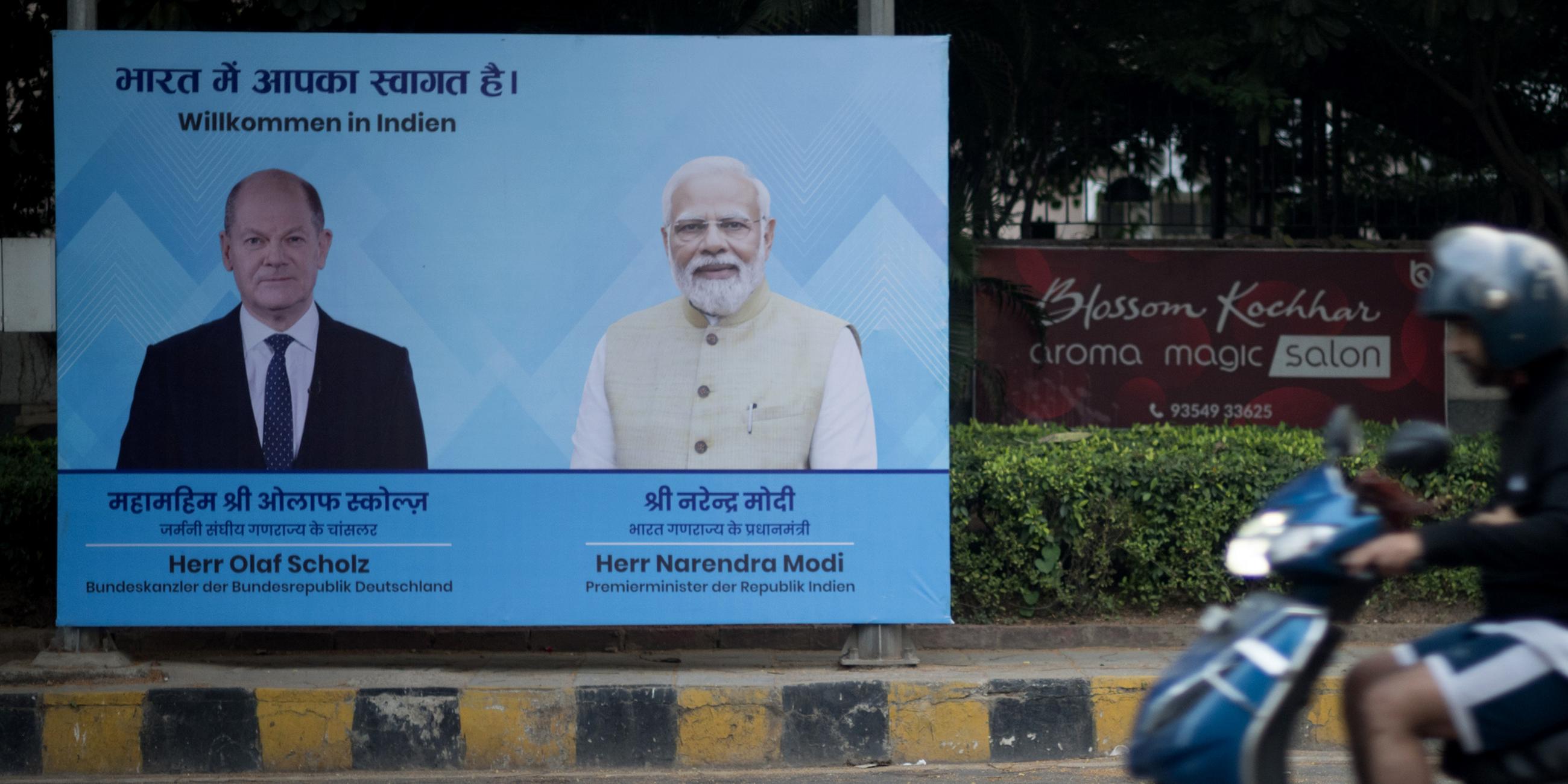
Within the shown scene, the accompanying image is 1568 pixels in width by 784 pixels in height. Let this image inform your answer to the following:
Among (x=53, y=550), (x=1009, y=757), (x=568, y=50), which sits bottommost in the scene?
(x=1009, y=757)

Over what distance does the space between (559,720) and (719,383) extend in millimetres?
1525

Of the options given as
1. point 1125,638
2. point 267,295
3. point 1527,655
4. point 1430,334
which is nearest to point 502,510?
point 267,295

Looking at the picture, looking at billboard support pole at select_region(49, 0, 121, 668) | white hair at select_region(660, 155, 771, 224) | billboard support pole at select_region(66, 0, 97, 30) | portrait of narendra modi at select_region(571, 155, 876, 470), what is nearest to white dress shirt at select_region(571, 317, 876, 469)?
portrait of narendra modi at select_region(571, 155, 876, 470)

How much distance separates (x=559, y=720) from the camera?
552 centimetres

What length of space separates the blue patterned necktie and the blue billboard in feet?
0.04

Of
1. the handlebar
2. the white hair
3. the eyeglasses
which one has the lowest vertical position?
the handlebar

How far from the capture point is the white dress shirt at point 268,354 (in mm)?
5727

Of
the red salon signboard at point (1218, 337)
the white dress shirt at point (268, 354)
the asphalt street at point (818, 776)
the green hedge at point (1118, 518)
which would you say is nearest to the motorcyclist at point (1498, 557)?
the asphalt street at point (818, 776)

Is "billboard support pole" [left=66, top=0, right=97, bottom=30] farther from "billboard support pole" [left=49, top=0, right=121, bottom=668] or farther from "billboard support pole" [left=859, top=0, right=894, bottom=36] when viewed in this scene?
"billboard support pole" [left=859, top=0, right=894, bottom=36]

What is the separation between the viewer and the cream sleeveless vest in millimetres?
5711

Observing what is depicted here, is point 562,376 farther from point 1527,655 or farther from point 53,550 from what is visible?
point 1527,655

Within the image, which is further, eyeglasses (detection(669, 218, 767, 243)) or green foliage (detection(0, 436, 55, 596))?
green foliage (detection(0, 436, 55, 596))

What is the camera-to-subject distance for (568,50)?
572 cm

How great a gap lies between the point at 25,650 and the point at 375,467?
213 cm
